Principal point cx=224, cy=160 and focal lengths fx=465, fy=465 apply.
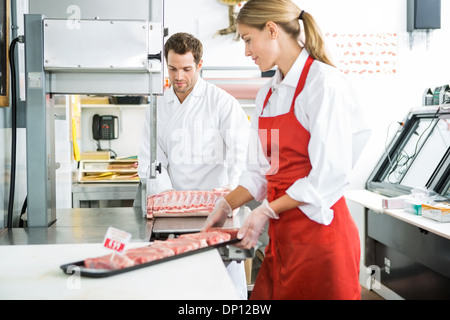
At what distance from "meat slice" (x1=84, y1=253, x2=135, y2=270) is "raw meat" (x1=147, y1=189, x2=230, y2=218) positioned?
0.76 m

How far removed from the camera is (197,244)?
1.46m

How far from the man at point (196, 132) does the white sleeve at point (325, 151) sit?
112 centimetres

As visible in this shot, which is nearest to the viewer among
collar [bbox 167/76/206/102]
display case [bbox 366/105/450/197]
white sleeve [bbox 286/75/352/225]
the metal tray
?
the metal tray

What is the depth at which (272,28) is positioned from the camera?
164 cm

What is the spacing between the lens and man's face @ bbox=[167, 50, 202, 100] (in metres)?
2.63

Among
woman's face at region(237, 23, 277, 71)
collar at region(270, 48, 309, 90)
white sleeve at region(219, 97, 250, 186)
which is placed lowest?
white sleeve at region(219, 97, 250, 186)

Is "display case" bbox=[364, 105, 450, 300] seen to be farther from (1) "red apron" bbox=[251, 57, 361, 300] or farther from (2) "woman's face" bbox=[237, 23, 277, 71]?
(2) "woman's face" bbox=[237, 23, 277, 71]

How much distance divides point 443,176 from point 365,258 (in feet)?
3.49

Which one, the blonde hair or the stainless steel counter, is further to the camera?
the stainless steel counter

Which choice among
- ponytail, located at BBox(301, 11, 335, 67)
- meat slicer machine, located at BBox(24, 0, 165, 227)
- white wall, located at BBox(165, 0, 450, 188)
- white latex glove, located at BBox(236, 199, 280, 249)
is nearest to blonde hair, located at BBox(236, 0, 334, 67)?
ponytail, located at BBox(301, 11, 335, 67)

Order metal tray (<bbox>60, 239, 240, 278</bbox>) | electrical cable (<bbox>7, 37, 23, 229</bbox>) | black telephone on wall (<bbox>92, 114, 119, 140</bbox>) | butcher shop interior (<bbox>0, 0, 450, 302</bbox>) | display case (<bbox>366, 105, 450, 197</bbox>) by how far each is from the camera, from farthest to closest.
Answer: black telephone on wall (<bbox>92, 114, 119, 140</bbox>) → display case (<bbox>366, 105, 450, 197</bbox>) → electrical cable (<bbox>7, 37, 23, 229</bbox>) → butcher shop interior (<bbox>0, 0, 450, 302</bbox>) → metal tray (<bbox>60, 239, 240, 278</bbox>)

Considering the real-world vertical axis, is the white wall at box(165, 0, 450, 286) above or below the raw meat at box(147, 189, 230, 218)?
above
